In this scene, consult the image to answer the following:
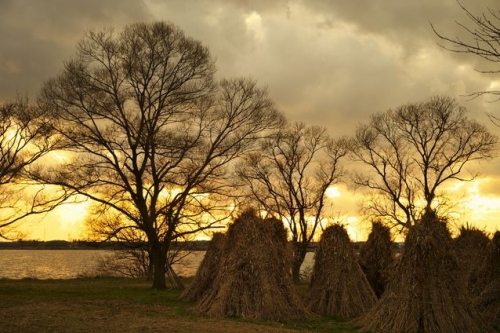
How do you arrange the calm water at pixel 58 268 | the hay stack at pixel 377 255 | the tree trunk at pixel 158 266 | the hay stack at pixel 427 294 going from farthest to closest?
the calm water at pixel 58 268 < the tree trunk at pixel 158 266 < the hay stack at pixel 377 255 < the hay stack at pixel 427 294

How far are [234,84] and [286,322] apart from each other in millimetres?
12169

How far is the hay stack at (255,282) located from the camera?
14.4 meters

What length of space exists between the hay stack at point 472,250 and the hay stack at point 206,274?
311 inches

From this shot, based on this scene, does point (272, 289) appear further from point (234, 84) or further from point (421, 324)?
point (234, 84)

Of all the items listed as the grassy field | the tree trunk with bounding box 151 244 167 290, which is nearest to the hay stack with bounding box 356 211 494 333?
the grassy field

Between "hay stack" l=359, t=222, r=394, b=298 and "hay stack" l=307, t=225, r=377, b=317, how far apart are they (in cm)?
153

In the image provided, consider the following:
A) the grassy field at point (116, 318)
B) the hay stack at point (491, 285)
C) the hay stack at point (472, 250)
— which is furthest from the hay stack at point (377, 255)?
the grassy field at point (116, 318)

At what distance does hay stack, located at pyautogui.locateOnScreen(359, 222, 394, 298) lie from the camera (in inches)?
676

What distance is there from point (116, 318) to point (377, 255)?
8897 mm

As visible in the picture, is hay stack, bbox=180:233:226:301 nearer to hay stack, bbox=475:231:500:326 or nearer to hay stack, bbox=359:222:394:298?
hay stack, bbox=359:222:394:298

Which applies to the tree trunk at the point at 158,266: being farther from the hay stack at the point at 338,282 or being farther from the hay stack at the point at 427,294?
the hay stack at the point at 427,294

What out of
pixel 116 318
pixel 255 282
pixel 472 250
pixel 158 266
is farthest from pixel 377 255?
pixel 158 266

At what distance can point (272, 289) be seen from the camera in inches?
573

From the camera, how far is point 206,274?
17625 mm
